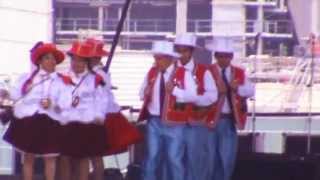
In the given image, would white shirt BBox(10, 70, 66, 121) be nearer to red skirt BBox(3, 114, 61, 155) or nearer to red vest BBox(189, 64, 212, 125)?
red skirt BBox(3, 114, 61, 155)

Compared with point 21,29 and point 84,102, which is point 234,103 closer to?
point 84,102

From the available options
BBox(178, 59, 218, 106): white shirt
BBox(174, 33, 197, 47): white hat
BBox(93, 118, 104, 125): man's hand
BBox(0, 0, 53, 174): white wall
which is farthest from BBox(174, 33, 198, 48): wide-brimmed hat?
BBox(0, 0, 53, 174): white wall

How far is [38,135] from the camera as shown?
778cm

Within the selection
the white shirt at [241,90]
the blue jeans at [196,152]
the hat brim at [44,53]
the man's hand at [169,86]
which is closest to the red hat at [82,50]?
the hat brim at [44,53]

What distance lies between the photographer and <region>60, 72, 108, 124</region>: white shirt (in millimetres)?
7773

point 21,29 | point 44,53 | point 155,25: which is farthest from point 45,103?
point 155,25

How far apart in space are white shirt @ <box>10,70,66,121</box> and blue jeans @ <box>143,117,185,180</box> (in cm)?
74

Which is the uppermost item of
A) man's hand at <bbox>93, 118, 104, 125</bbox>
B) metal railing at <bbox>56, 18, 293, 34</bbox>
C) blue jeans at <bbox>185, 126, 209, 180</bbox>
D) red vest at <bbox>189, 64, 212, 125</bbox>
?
metal railing at <bbox>56, 18, 293, 34</bbox>

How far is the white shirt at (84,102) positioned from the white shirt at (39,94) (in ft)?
0.23

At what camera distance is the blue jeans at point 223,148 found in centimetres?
820

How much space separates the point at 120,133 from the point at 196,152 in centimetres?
62

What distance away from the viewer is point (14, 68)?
1450 cm

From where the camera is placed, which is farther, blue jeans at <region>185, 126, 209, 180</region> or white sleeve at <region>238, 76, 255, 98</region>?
white sleeve at <region>238, 76, 255, 98</region>

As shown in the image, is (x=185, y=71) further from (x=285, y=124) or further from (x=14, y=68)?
(x=14, y=68)
